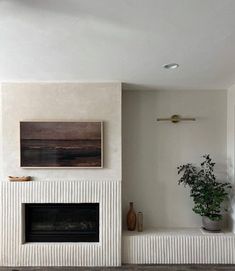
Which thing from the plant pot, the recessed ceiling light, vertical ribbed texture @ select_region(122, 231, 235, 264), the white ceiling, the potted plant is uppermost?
the white ceiling

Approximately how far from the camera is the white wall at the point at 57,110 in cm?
327

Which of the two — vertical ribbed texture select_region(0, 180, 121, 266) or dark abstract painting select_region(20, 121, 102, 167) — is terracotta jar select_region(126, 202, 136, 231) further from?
dark abstract painting select_region(20, 121, 102, 167)

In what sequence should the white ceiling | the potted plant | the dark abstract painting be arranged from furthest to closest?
the potted plant
the dark abstract painting
the white ceiling

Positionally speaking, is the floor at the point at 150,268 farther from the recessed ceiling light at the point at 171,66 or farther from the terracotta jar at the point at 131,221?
the recessed ceiling light at the point at 171,66

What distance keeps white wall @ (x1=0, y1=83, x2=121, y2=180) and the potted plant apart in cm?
110

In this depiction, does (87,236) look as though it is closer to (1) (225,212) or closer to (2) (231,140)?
(1) (225,212)

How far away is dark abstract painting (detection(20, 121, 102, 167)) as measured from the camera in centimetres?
325

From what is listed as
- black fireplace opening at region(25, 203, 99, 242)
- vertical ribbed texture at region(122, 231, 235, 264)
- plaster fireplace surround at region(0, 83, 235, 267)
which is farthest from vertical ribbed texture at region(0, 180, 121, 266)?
vertical ribbed texture at region(122, 231, 235, 264)

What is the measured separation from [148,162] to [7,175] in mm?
1988

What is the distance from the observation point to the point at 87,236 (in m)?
3.33

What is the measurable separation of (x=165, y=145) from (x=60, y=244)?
2.02m

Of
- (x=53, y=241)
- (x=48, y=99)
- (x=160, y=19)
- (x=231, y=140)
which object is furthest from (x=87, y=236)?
(x=160, y=19)

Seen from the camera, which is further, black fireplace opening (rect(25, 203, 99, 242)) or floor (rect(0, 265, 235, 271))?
black fireplace opening (rect(25, 203, 99, 242))

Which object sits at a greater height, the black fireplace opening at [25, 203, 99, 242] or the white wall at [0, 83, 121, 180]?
→ the white wall at [0, 83, 121, 180]
